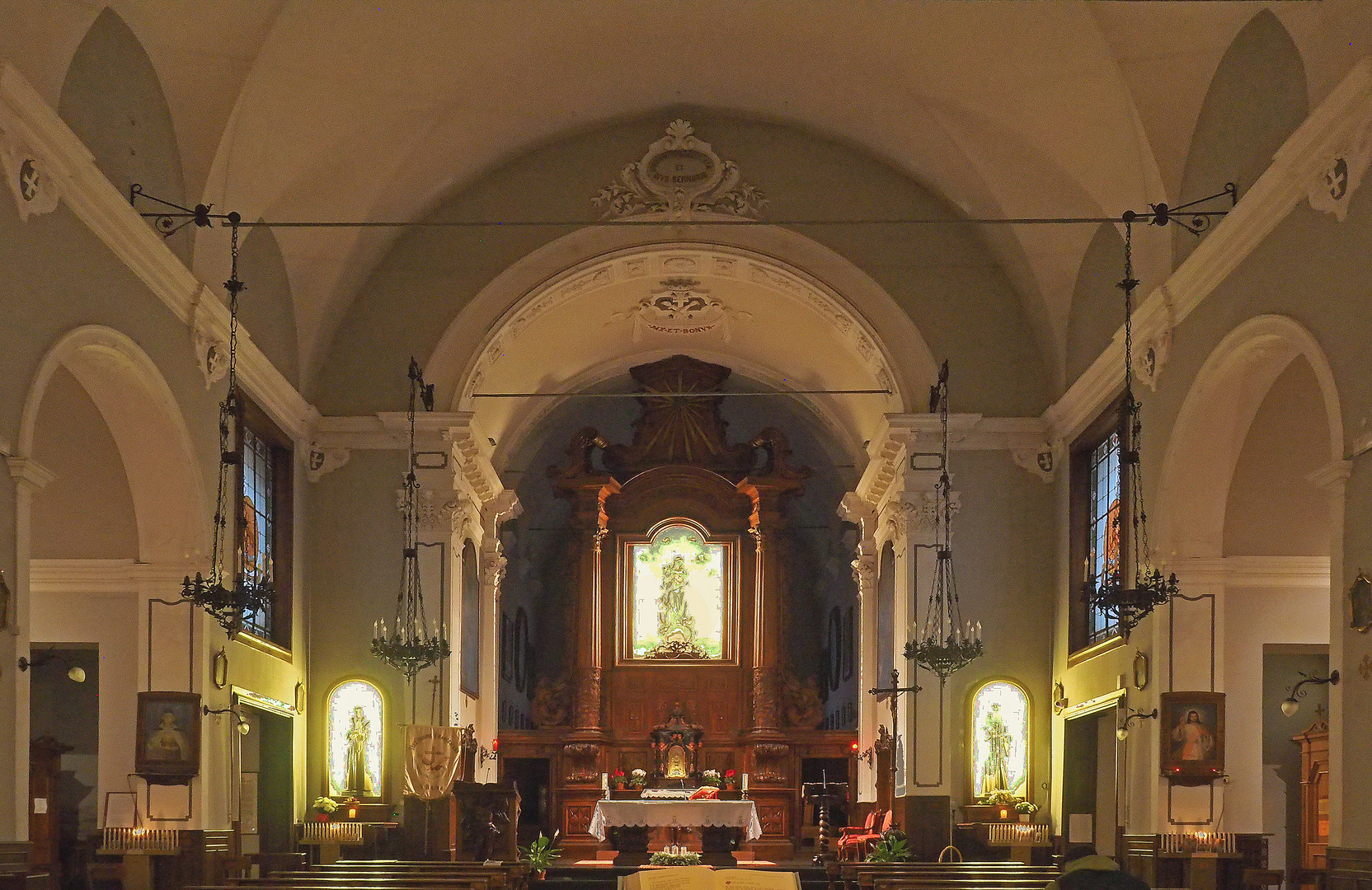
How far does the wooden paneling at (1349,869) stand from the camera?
1053cm

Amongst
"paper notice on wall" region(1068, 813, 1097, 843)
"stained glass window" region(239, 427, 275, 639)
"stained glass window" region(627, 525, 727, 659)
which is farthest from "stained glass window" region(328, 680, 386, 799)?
"stained glass window" region(627, 525, 727, 659)

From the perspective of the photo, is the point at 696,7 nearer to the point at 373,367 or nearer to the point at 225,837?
the point at 373,367

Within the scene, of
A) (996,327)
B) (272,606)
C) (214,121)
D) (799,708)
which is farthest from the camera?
(799,708)

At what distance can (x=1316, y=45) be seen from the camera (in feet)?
40.0

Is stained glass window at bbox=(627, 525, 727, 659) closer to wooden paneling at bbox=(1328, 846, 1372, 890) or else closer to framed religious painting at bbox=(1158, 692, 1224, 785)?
framed religious painting at bbox=(1158, 692, 1224, 785)

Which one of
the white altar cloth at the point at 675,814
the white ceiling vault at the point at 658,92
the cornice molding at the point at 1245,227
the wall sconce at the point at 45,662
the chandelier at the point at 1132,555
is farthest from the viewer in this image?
the white altar cloth at the point at 675,814

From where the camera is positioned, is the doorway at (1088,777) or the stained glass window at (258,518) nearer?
the stained glass window at (258,518)

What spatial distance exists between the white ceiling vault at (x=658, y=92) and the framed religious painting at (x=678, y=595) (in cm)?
994

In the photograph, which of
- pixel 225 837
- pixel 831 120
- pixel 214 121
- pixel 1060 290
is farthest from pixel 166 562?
pixel 1060 290

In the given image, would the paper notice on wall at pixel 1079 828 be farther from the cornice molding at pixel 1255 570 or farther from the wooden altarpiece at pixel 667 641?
the wooden altarpiece at pixel 667 641

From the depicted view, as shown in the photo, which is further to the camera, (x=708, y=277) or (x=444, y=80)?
(x=708, y=277)

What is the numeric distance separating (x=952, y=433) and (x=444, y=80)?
7005mm

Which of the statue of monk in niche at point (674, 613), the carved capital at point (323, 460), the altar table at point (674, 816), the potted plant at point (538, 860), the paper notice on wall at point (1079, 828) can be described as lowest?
the altar table at point (674, 816)

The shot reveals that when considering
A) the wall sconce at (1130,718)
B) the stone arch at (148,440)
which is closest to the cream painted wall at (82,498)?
the stone arch at (148,440)
